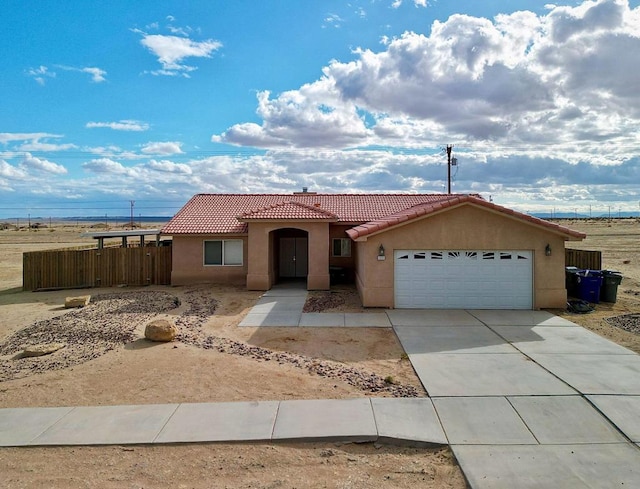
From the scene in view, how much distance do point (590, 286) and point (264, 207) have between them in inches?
514

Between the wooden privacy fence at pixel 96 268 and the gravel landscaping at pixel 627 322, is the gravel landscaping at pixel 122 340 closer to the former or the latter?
the wooden privacy fence at pixel 96 268

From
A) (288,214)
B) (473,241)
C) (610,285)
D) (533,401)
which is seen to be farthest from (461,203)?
(533,401)

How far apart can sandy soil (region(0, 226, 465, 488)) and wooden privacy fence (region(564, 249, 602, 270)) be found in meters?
9.56

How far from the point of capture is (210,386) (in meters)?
7.61

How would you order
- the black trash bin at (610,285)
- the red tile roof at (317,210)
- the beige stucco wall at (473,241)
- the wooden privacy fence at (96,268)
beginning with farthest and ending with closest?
the wooden privacy fence at (96,268) → the black trash bin at (610,285) → the beige stucco wall at (473,241) → the red tile roof at (317,210)

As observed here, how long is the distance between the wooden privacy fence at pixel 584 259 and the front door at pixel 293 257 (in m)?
11.7

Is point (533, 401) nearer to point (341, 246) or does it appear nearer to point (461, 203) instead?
point (461, 203)

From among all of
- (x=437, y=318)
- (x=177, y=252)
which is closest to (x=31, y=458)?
(x=437, y=318)

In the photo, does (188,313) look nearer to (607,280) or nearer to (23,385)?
(23,385)

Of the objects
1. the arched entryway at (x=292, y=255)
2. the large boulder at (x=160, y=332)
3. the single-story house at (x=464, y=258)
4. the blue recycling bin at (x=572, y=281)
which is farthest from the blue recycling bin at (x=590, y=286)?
the large boulder at (x=160, y=332)

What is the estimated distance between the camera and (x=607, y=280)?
15.1 meters

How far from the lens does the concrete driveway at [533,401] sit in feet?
17.0

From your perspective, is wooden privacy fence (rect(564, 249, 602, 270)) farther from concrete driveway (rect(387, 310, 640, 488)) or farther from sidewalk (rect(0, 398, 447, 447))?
sidewalk (rect(0, 398, 447, 447))

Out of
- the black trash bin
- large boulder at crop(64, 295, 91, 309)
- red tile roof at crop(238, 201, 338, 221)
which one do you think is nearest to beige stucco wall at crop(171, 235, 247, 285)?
red tile roof at crop(238, 201, 338, 221)
